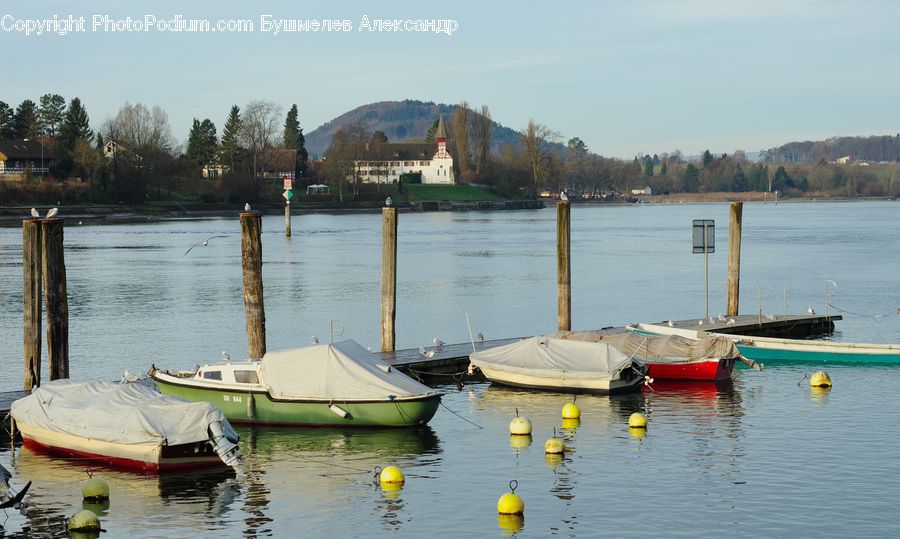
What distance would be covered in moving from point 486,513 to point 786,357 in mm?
23058

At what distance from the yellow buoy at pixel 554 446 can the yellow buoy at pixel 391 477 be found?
14.5ft

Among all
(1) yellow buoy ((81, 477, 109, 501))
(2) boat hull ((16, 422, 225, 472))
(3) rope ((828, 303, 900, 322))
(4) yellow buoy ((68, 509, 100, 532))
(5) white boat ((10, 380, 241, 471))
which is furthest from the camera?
(3) rope ((828, 303, 900, 322))

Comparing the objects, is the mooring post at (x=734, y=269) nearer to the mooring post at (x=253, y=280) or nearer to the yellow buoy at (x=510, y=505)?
the mooring post at (x=253, y=280)

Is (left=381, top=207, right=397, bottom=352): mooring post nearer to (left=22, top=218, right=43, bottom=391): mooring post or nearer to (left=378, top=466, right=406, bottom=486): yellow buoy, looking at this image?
(left=22, top=218, right=43, bottom=391): mooring post

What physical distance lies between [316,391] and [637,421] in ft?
30.0

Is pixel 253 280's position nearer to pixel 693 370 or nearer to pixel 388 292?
pixel 388 292

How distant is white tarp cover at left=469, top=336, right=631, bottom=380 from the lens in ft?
127

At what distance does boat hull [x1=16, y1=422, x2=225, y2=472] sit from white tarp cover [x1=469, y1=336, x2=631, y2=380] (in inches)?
517

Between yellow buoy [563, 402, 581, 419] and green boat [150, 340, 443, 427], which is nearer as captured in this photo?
green boat [150, 340, 443, 427]

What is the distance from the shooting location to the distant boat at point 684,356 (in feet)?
134

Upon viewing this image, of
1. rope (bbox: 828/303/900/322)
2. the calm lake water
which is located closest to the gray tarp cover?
the calm lake water

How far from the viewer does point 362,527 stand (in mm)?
24969

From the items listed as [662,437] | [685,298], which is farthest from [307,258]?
[662,437]

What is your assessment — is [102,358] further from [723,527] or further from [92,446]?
[723,527]
